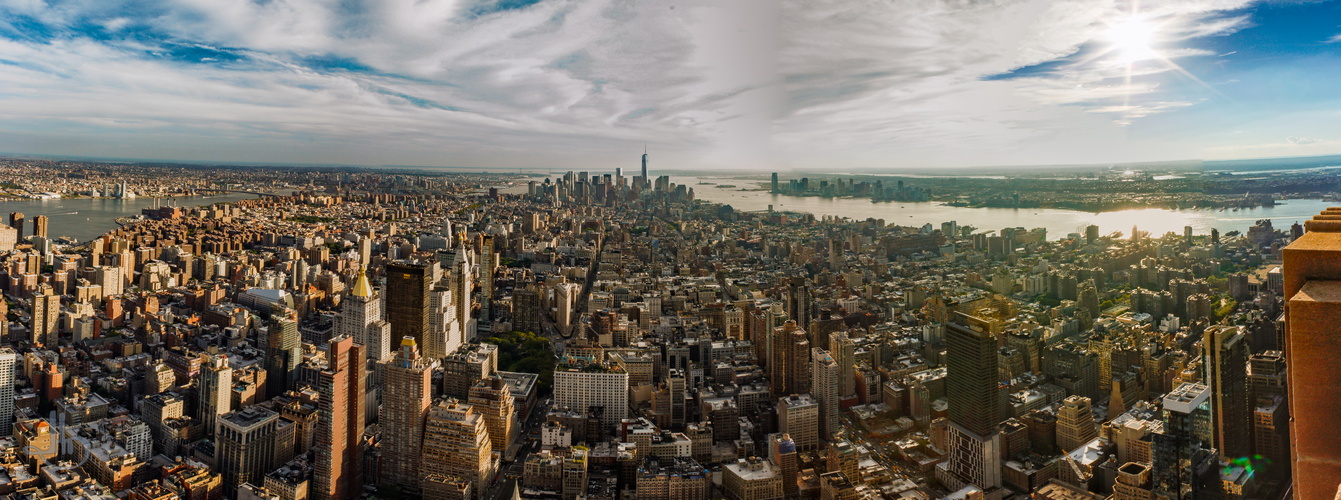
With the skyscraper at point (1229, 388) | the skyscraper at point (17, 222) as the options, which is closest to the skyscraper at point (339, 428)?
the skyscraper at point (1229, 388)

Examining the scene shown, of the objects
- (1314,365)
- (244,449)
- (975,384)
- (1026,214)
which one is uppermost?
(1026,214)

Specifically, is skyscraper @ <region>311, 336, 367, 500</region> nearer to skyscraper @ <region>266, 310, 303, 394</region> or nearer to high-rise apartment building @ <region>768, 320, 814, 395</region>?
skyscraper @ <region>266, 310, 303, 394</region>

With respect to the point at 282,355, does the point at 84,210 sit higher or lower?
higher

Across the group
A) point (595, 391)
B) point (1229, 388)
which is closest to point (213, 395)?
point (595, 391)

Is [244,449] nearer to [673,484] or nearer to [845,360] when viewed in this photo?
[673,484]

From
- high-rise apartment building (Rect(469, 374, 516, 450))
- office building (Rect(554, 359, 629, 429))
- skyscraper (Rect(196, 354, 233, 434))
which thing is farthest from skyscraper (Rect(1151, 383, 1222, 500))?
skyscraper (Rect(196, 354, 233, 434))

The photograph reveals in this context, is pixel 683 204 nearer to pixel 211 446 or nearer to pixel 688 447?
pixel 688 447
